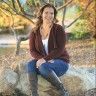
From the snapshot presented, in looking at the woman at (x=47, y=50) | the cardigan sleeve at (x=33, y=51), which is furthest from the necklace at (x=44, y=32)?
the cardigan sleeve at (x=33, y=51)

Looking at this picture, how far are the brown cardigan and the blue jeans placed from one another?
86 mm

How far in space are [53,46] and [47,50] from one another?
104mm

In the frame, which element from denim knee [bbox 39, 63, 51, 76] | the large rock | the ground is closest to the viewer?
denim knee [bbox 39, 63, 51, 76]

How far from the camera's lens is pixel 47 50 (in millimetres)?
5449

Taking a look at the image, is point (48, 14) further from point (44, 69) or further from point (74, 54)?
point (74, 54)

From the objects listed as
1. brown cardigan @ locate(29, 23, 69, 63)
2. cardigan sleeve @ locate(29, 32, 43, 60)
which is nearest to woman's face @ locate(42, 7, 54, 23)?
brown cardigan @ locate(29, 23, 69, 63)

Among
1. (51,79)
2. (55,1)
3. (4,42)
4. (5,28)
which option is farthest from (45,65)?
(5,28)

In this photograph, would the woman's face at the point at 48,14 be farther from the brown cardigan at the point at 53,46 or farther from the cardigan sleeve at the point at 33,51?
the cardigan sleeve at the point at 33,51

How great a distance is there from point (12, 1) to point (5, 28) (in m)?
5.30

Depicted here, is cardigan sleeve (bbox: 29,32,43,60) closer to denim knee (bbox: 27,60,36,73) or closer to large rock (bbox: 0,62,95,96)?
denim knee (bbox: 27,60,36,73)

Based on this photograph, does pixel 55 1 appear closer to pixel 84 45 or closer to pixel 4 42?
pixel 84 45

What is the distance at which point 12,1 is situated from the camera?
8.74 metres

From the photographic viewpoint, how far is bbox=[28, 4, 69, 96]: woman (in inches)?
206

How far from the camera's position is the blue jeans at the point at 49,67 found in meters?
5.16
